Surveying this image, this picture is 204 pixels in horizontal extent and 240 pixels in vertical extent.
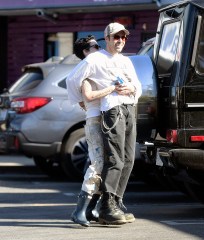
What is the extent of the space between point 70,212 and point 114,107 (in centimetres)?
179

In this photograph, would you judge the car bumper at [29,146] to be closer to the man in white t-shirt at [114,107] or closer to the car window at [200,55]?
the man in white t-shirt at [114,107]

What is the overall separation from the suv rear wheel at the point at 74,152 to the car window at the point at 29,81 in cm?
107

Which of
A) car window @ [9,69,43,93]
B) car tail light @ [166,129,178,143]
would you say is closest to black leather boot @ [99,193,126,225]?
car tail light @ [166,129,178,143]

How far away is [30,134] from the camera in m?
13.5

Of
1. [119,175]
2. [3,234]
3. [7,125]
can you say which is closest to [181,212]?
[119,175]

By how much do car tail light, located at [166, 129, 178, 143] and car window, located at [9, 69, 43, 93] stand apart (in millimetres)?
5220

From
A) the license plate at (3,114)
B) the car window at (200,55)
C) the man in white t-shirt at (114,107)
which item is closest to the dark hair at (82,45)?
the man in white t-shirt at (114,107)

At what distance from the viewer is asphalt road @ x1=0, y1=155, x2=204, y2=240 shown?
8.39 m

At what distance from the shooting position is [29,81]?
14.2 m

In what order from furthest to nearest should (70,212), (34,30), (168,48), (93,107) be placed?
(34,30) → (70,212) → (168,48) → (93,107)

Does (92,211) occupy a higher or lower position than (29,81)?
lower

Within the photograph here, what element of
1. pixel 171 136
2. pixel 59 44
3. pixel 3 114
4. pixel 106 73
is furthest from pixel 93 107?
pixel 59 44

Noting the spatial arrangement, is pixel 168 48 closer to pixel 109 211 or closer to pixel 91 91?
pixel 91 91

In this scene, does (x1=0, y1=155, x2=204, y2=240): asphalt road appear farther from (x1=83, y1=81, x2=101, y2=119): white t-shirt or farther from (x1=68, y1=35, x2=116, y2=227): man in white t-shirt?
(x1=83, y1=81, x2=101, y2=119): white t-shirt
